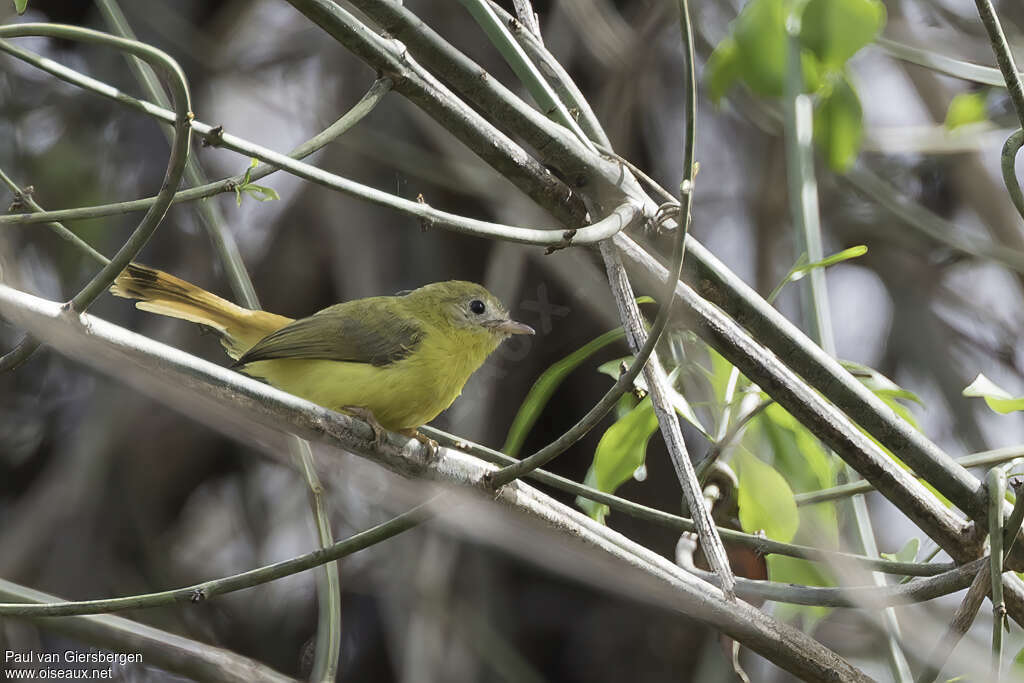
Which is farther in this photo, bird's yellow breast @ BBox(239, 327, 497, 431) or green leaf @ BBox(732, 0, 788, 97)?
bird's yellow breast @ BBox(239, 327, 497, 431)

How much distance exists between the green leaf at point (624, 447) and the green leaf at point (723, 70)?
0.89 m

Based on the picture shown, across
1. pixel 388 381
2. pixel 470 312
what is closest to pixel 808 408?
pixel 388 381

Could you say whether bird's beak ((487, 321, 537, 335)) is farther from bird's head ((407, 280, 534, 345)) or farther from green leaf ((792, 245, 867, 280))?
green leaf ((792, 245, 867, 280))

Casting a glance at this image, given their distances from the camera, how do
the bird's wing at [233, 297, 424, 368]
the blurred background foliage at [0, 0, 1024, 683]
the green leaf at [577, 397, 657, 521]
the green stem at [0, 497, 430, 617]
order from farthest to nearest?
the blurred background foliage at [0, 0, 1024, 683] < the bird's wing at [233, 297, 424, 368] < the green leaf at [577, 397, 657, 521] < the green stem at [0, 497, 430, 617]

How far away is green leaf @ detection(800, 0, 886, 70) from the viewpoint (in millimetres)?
2100

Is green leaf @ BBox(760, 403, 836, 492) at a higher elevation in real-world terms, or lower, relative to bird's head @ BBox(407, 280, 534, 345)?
lower

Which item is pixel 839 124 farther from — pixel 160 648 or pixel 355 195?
pixel 160 648

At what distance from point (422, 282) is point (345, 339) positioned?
4.36ft

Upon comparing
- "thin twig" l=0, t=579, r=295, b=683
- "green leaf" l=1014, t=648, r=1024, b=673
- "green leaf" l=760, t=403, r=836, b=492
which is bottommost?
"green leaf" l=1014, t=648, r=1024, b=673

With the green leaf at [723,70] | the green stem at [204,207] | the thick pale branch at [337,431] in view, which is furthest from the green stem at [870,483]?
the green stem at [204,207]

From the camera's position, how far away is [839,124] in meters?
2.37

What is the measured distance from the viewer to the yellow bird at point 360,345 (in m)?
2.84

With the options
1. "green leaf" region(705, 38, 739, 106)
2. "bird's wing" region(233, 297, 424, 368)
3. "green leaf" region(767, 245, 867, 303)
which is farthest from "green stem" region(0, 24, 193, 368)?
"bird's wing" region(233, 297, 424, 368)

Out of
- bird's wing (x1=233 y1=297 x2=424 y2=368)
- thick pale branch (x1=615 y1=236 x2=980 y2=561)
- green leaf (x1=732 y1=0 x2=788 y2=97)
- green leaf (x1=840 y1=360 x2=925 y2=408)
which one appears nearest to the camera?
thick pale branch (x1=615 y1=236 x2=980 y2=561)
